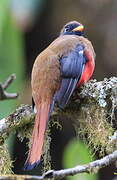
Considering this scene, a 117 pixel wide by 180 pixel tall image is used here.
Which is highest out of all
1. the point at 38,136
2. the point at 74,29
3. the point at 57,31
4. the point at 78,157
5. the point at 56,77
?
the point at 74,29

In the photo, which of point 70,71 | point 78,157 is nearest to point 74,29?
point 70,71

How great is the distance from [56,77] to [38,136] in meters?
0.51

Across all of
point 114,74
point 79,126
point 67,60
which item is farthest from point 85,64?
point 114,74

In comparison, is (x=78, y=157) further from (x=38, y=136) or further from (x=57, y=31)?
(x=57, y=31)

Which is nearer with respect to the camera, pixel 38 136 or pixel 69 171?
pixel 69 171

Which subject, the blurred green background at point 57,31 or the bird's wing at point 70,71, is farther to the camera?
the blurred green background at point 57,31

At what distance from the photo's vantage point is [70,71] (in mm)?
3988

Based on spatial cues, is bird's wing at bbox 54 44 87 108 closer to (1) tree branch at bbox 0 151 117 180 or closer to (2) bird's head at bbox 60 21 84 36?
(2) bird's head at bbox 60 21 84 36

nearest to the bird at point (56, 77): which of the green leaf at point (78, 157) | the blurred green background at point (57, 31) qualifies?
the green leaf at point (78, 157)

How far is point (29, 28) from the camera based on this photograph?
23.1 ft

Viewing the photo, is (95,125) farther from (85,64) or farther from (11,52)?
(11,52)

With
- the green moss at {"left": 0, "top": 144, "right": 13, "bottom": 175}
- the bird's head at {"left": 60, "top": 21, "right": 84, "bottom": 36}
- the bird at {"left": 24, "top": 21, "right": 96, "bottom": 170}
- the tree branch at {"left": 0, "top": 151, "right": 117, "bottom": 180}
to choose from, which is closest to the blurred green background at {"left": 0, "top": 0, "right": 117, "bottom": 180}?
the bird's head at {"left": 60, "top": 21, "right": 84, "bottom": 36}

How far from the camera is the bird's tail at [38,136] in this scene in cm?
338

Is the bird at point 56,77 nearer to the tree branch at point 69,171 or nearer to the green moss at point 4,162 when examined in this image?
the green moss at point 4,162
